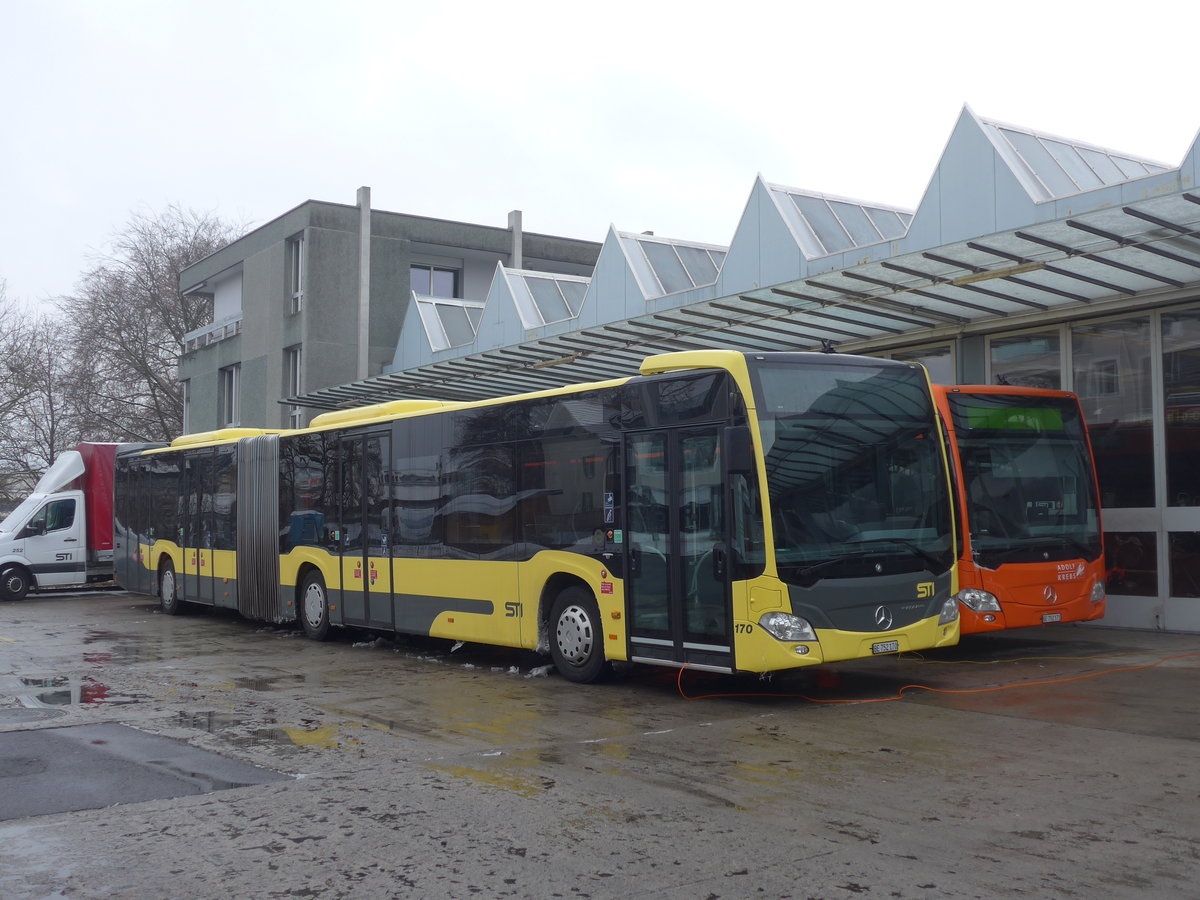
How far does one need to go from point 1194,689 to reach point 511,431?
23.0 feet

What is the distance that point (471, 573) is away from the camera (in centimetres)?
1281

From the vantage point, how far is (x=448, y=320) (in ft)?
87.0

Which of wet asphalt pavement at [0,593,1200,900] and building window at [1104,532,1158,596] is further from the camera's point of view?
building window at [1104,532,1158,596]

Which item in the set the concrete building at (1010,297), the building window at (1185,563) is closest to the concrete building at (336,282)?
the concrete building at (1010,297)

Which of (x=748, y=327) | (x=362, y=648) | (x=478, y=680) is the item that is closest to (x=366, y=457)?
(x=362, y=648)

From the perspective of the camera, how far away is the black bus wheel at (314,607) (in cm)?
1591

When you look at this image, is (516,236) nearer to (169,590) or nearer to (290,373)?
(290,373)

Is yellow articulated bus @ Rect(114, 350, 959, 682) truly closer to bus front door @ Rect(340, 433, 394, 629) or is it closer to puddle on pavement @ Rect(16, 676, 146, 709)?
bus front door @ Rect(340, 433, 394, 629)

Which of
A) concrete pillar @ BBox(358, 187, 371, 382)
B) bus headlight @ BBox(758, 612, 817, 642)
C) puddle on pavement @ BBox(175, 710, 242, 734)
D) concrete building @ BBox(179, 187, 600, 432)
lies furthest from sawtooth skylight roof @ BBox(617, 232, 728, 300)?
concrete pillar @ BBox(358, 187, 371, 382)

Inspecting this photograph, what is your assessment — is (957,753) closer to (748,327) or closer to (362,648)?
(362,648)

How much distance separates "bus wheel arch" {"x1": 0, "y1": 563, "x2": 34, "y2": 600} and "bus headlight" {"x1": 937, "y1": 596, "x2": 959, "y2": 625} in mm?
20449

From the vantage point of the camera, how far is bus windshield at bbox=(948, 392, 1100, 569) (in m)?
12.9

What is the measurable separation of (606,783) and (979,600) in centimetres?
692

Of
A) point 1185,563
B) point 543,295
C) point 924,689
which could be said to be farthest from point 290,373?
point 924,689
